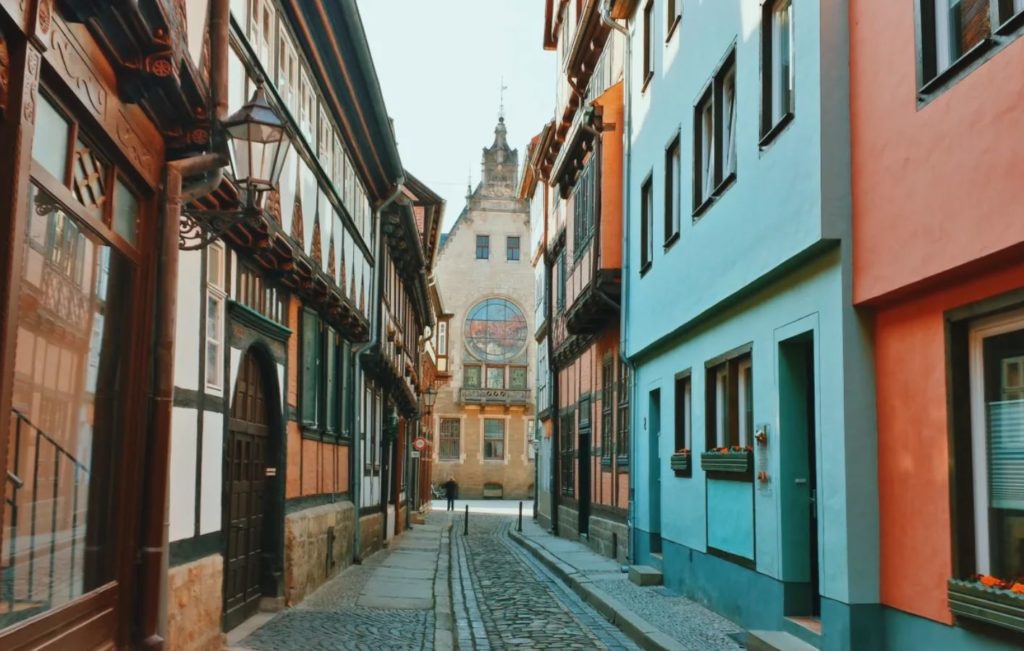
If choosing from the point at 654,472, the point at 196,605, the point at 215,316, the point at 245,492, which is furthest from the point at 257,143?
the point at 654,472

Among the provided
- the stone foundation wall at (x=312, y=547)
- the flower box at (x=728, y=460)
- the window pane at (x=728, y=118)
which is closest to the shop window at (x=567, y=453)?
the stone foundation wall at (x=312, y=547)

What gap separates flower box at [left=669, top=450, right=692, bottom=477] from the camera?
534 inches

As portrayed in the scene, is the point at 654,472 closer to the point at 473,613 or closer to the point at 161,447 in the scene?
the point at 473,613

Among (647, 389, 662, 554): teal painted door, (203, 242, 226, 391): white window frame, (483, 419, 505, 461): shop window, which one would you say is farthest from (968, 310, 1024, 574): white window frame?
(483, 419, 505, 461): shop window

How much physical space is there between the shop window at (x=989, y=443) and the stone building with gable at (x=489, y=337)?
53.2 metres

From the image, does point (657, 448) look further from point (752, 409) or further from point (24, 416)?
point (24, 416)

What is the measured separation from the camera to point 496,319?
61469 millimetres

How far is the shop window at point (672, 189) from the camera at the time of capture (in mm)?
14430

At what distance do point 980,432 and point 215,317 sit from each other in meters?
5.91

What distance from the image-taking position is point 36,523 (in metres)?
5.38

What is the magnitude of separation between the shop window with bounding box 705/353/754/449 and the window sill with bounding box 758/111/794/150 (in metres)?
2.09

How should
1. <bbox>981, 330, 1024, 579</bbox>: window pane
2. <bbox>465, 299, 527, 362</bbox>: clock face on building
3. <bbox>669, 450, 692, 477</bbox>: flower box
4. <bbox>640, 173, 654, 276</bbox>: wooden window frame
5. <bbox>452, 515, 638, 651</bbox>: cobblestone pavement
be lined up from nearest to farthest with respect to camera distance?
<bbox>981, 330, 1024, 579</bbox>: window pane
<bbox>452, 515, 638, 651</bbox>: cobblestone pavement
<bbox>669, 450, 692, 477</bbox>: flower box
<bbox>640, 173, 654, 276</bbox>: wooden window frame
<bbox>465, 299, 527, 362</bbox>: clock face on building

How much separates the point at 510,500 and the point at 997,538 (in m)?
52.7

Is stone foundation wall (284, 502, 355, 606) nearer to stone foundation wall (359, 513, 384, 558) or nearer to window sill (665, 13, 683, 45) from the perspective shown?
stone foundation wall (359, 513, 384, 558)
